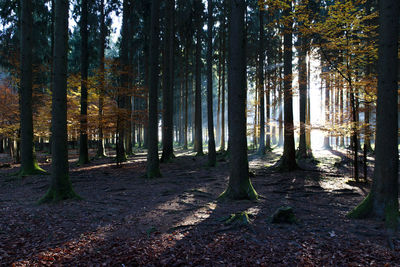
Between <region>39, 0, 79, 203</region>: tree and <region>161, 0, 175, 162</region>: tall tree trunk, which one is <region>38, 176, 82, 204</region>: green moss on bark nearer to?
<region>39, 0, 79, 203</region>: tree

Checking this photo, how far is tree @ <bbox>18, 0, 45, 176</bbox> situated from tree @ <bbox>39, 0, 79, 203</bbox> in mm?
5788

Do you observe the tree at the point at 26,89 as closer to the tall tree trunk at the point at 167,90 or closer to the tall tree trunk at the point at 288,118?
the tall tree trunk at the point at 167,90

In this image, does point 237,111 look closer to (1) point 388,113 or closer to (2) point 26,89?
(1) point 388,113

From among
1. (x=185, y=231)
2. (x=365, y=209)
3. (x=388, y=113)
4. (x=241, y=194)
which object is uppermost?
(x=388, y=113)

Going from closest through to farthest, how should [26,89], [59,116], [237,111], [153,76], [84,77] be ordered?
[59,116]
[237,111]
[153,76]
[26,89]
[84,77]

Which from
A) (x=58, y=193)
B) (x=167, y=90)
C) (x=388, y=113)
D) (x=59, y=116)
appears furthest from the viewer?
(x=167, y=90)

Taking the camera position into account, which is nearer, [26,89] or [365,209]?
[365,209]

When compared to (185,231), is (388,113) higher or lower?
higher

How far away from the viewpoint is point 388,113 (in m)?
4.90

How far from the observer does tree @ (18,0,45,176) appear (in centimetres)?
1104

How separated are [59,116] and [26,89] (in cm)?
626

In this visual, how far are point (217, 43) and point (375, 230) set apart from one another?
2064 centimetres

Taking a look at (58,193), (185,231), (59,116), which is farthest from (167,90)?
(185,231)

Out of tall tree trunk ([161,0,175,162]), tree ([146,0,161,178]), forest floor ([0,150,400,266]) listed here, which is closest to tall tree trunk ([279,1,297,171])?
forest floor ([0,150,400,266])
